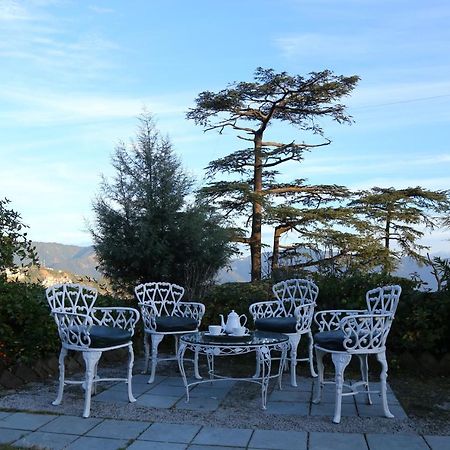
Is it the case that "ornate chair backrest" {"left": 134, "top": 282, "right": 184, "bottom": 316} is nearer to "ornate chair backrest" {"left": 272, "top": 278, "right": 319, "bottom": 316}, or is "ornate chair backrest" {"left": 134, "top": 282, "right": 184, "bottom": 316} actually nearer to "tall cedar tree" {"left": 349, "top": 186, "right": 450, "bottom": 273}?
"ornate chair backrest" {"left": 272, "top": 278, "right": 319, "bottom": 316}

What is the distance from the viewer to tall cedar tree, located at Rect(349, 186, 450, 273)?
1608 centimetres

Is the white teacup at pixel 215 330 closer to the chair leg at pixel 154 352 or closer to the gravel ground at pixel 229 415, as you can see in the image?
the gravel ground at pixel 229 415

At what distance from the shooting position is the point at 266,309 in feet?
17.6

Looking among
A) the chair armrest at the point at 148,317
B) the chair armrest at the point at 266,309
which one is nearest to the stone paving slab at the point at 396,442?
the chair armrest at the point at 266,309

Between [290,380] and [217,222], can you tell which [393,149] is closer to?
[217,222]

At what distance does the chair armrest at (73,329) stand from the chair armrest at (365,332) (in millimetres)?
1824

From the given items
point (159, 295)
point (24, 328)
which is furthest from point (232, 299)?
point (24, 328)

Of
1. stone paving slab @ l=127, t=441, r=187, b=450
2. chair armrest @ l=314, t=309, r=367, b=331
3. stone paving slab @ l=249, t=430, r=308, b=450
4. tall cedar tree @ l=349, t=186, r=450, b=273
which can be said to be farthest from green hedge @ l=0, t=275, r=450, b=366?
tall cedar tree @ l=349, t=186, r=450, b=273

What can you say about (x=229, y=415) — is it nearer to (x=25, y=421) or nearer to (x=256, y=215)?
(x=25, y=421)

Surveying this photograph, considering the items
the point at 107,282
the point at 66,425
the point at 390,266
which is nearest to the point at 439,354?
the point at 66,425

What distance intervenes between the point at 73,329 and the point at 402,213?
13839mm

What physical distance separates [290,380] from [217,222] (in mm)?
3885

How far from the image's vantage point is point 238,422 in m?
3.67

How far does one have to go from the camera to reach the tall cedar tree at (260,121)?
1500 cm
